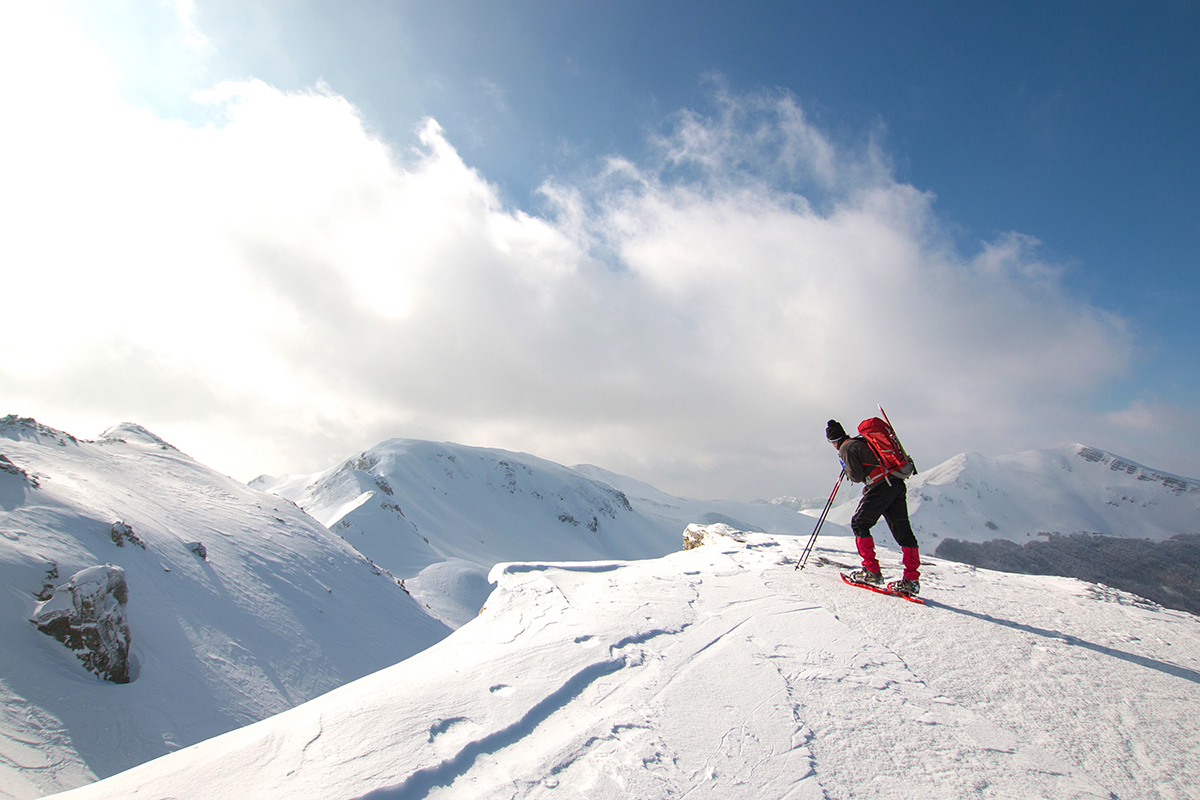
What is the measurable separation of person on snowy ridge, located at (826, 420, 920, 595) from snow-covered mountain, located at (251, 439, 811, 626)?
2561 cm

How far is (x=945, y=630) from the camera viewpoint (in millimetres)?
4465

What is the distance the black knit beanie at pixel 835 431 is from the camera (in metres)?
6.89

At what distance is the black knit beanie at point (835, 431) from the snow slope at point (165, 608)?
11019mm

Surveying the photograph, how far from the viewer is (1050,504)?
178m

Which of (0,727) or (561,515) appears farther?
(561,515)

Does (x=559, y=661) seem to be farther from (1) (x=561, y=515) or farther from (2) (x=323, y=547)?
(1) (x=561, y=515)

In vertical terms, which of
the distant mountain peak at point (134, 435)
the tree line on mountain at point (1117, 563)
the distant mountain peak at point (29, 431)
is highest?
the distant mountain peak at point (134, 435)

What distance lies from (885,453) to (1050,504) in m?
238

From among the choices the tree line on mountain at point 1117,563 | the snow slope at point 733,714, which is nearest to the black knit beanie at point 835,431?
the snow slope at point 733,714

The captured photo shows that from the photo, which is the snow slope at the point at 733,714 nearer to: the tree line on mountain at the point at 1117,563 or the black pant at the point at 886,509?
the black pant at the point at 886,509

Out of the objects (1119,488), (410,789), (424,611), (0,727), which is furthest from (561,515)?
(1119,488)

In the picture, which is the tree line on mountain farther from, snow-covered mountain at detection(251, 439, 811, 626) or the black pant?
the black pant

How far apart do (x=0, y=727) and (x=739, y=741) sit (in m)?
10.3

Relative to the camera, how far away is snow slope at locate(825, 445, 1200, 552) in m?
162
